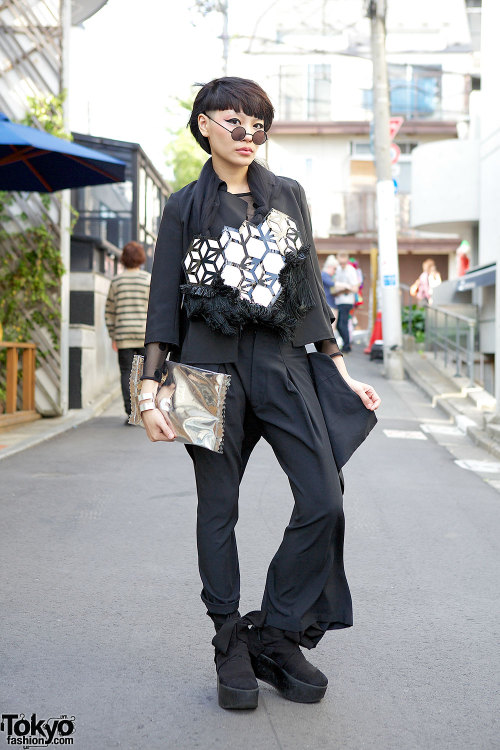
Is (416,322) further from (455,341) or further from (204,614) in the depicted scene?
(204,614)

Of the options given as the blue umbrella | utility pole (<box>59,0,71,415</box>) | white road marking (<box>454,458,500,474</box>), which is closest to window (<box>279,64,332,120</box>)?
utility pole (<box>59,0,71,415</box>)

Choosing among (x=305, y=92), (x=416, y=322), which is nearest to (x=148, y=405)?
(x=416, y=322)

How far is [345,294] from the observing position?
19609 mm

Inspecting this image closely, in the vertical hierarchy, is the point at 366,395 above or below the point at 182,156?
below

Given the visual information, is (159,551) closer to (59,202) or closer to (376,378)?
(59,202)

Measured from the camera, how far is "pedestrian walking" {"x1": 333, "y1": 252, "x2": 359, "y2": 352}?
63.9ft

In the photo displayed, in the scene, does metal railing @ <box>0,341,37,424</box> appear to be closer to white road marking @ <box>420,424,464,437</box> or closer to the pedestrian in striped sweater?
the pedestrian in striped sweater

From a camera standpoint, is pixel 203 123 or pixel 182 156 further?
pixel 182 156

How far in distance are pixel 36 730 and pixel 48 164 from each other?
7.73m

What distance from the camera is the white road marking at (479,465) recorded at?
338 inches

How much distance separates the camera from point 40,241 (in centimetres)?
1128

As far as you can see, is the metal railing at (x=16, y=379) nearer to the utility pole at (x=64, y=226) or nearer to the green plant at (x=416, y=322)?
the utility pole at (x=64, y=226)

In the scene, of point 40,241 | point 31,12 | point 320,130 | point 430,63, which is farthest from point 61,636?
point 430,63

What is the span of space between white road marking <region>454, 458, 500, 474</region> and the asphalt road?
2.03ft
